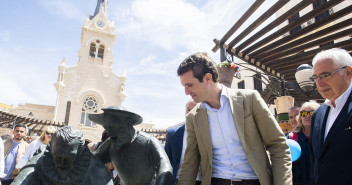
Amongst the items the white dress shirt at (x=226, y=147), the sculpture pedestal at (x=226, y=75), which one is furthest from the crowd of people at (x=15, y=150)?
the white dress shirt at (x=226, y=147)

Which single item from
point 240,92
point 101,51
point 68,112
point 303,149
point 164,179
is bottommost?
point 164,179

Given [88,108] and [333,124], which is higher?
[88,108]

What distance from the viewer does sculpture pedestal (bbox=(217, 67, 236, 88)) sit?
3.83 metres

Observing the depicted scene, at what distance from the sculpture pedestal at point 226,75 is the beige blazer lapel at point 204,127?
189 cm

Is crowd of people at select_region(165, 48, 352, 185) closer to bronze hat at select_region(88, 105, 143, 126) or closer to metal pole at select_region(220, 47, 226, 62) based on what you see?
bronze hat at select_region(88, 105, 143, 126)

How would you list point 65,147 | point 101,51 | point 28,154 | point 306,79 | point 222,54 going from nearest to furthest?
point 65,147
point 306,79
point 28,154
point 222,54
point 101,51

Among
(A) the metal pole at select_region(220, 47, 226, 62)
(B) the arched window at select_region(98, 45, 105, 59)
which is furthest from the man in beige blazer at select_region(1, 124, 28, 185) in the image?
(B) the arched window at select_region(98, 45, 105, 59)

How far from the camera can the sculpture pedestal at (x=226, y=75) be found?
3.83 m

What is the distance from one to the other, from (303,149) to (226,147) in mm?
1604

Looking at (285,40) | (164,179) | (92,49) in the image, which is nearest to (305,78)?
(285,40)

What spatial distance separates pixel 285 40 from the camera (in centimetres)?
485

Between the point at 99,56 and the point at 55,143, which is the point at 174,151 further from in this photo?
the point at 99,56

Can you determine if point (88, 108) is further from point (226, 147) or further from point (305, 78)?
point (226, 147)

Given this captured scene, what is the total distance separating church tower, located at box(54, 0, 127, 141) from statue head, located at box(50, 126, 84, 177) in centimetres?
2450
